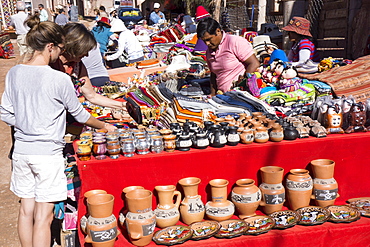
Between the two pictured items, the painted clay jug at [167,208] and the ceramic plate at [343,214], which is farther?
the ceramic plate at [343,214]

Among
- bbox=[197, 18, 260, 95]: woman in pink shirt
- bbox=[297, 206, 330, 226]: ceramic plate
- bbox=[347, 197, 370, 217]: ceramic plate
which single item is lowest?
bbox=[347, 197, 370, 217]: ceramic plate

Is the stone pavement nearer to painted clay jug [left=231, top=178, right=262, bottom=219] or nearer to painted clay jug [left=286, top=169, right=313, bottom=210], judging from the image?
painted clay jug [left=231, top=178, right=262, bottom=219]

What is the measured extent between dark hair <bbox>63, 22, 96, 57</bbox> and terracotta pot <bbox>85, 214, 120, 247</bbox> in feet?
4.35

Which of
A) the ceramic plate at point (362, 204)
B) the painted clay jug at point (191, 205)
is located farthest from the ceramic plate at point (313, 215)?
the painted clay jug at point (191, 205)

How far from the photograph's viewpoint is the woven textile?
322cm

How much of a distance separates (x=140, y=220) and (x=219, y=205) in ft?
1.84

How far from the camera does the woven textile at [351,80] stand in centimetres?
322

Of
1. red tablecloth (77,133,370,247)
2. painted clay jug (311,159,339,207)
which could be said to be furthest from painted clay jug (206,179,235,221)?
painted clay jug (311,159,339,207)

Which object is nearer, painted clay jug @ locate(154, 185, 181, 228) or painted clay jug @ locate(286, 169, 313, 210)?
painted clay jug @ locate(154, 185, 181, 228)

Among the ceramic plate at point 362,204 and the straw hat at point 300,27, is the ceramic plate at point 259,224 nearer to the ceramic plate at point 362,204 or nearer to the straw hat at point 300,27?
the ceramic plate at point 362,204

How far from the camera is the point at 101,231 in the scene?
6.68 ft

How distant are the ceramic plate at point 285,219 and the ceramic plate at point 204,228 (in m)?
0.41

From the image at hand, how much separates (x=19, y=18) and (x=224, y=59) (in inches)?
302

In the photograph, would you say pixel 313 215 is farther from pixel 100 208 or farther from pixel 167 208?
pixel 100 208
